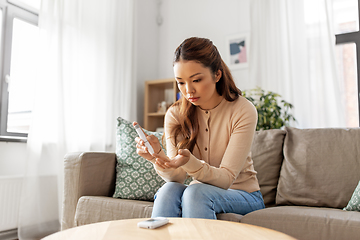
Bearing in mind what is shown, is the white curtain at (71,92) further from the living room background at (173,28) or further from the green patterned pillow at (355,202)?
the green patterned pillow at (355,202)

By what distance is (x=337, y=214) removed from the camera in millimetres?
1224

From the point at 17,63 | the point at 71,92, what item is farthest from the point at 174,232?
the point at 17,63

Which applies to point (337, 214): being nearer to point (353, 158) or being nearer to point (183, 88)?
point (353, 158)

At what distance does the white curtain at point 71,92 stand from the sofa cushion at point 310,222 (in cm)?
159

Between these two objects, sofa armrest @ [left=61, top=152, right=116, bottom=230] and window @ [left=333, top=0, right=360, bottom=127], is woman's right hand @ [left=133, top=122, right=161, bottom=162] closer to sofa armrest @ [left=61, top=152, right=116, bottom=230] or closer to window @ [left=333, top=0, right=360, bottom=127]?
sofa armrest @ [left=61, top=152, right=116, bottom=230]

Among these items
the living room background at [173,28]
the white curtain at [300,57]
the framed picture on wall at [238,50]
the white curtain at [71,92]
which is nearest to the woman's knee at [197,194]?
the white curtain at [71,92]

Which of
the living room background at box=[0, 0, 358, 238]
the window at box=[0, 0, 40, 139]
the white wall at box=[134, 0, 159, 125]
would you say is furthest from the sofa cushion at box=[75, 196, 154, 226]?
the white wall at box=[134, 0, 159, 125]

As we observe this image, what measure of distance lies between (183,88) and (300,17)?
2086 millimetres

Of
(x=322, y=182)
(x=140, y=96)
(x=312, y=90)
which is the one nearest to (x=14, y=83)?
(x=140, y=96)

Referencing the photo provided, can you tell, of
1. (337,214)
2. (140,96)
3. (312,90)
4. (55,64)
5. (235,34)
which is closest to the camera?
(337,214)

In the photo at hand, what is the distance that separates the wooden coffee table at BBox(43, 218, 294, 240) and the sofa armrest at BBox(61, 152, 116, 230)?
Answer: 97cm

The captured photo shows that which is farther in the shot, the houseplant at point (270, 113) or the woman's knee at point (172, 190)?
the houseplant at point (270, 113)

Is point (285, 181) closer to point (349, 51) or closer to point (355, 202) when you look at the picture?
point (355, 202)

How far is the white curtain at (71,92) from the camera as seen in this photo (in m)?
2.24
